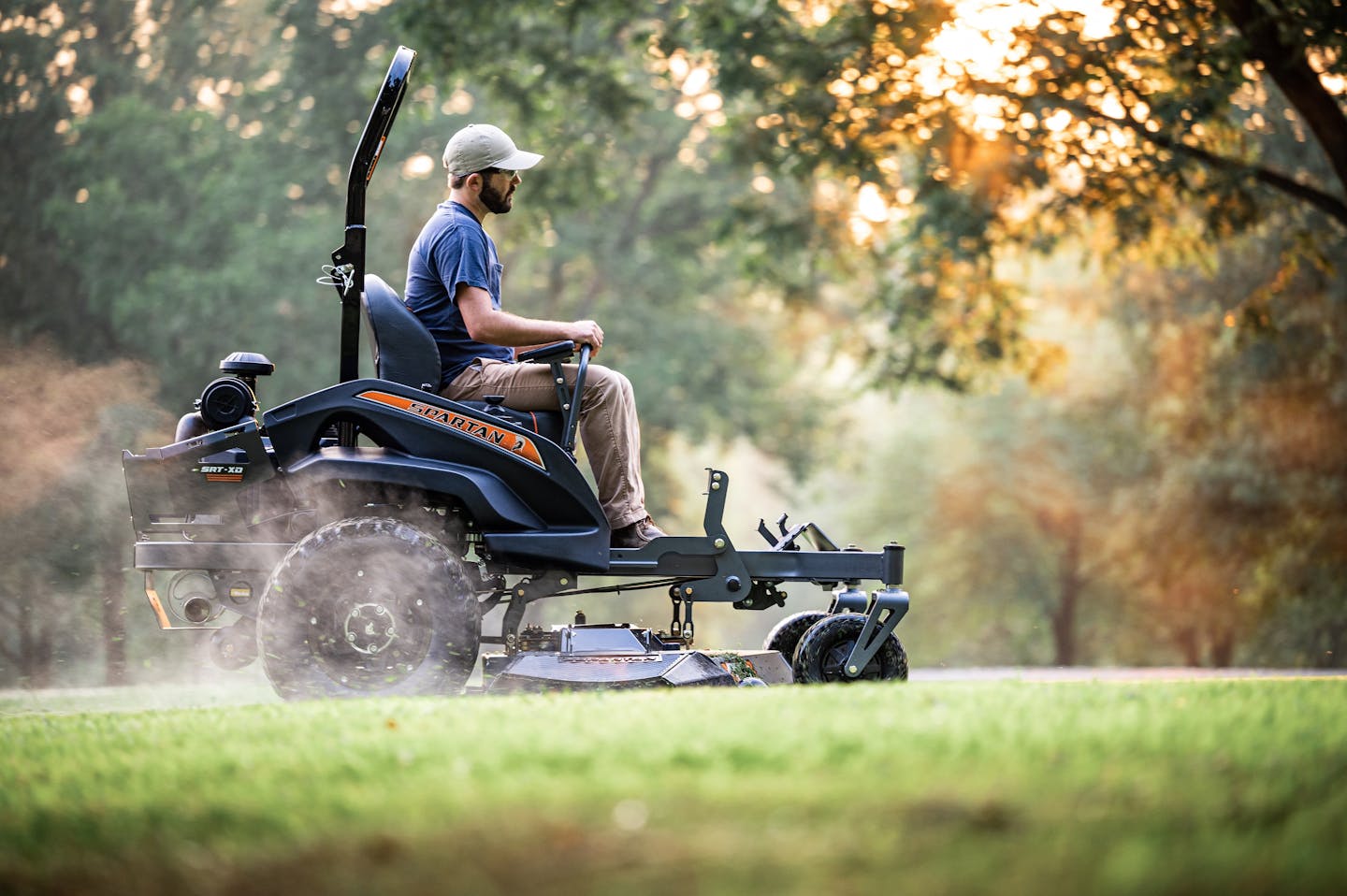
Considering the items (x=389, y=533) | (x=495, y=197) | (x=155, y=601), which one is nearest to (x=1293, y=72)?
(x=495, y=197)

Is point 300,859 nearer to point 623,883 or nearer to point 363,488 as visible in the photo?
point 623,883

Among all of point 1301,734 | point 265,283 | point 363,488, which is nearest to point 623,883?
point 1301,734

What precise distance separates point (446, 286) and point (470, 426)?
24.5 inches

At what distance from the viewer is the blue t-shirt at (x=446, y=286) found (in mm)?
7133

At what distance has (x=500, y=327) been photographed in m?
6.98

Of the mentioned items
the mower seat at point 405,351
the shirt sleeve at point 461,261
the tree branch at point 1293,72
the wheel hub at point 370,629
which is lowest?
the wheel hub at point 370,629

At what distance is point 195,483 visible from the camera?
690 centimetres

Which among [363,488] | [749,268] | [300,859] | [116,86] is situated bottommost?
[300,859]

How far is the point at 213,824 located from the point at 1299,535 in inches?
914

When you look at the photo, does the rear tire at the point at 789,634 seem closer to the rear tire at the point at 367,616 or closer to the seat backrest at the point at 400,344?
the rear tire at the point at 367,616

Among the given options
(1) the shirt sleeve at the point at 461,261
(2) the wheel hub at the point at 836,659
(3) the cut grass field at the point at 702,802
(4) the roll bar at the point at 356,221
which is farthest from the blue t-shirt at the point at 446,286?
(3) the cut grass field at the point at 702,802

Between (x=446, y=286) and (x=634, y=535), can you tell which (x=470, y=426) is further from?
(x=634, y=535)

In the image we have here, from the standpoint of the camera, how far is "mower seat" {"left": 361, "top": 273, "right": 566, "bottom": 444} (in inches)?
280

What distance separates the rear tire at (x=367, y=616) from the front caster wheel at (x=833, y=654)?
1.65 metres
